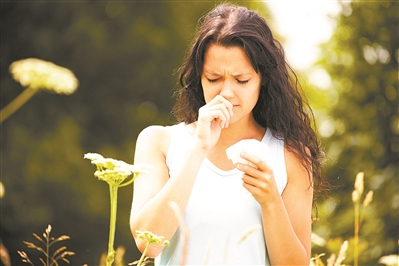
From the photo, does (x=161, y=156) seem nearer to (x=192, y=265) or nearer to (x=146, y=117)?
(x=192, y=265)

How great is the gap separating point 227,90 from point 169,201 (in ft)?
1.73

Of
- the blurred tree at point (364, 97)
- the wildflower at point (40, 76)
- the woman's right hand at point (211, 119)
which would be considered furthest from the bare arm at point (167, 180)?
the blurred tree at point (364, 97)

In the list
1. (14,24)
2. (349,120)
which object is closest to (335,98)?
(349,120)

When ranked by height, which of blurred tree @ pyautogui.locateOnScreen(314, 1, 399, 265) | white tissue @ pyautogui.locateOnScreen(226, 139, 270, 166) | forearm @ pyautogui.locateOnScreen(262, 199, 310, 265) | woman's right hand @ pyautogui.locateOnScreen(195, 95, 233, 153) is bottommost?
forearm @ pyautogui.locateOnScreen(262, 199, 310, 265)

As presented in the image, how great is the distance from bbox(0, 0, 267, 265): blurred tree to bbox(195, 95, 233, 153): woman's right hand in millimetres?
10566

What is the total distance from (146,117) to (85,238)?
2.82 meters

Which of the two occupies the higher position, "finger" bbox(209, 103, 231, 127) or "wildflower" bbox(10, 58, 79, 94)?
"wildflower" bbox(10, 58, 79, 94)

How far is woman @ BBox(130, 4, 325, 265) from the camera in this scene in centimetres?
296

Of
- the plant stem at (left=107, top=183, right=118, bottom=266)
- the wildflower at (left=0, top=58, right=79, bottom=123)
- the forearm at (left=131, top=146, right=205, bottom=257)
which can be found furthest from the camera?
the wildflower at (left=0, top=58, right=79, bottom=123)

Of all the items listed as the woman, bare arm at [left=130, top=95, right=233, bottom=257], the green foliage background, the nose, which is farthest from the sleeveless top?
the green foliage background

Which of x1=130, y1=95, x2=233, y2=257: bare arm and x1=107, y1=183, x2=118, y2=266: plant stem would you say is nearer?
x1=107, y1=183, x2=118, y2=266: plant stem

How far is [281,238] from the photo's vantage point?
3039 millimetres

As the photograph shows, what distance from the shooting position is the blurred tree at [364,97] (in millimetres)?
8992

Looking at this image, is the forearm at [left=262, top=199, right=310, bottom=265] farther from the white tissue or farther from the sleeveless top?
the white tissue
